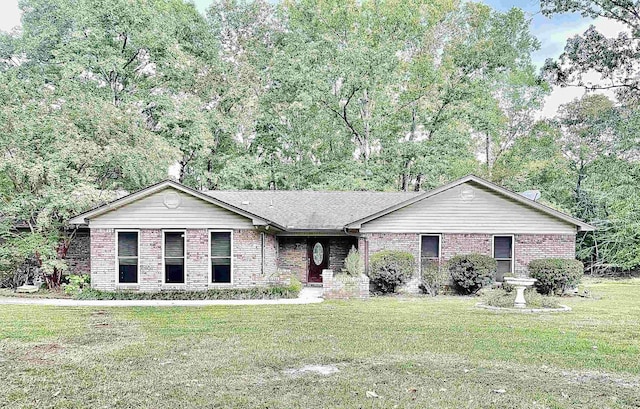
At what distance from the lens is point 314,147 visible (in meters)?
31.8

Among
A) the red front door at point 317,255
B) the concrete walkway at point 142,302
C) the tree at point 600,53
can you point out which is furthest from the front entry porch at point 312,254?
the tree at point 600,53

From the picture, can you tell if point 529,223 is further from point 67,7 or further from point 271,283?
point 67,7

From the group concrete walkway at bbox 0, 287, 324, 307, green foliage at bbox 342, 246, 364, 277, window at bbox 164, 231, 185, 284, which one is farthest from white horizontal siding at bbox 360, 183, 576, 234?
window at bbox 164, 231, 185, 284

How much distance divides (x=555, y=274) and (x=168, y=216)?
12147 millimetres

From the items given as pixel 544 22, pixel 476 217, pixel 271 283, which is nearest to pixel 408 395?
pixel 544 22

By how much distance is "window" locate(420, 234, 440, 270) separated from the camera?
17453mm

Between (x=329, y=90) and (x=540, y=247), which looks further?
(x=329, y=90)

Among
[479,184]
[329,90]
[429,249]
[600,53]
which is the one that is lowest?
[429,249]

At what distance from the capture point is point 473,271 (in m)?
16.2

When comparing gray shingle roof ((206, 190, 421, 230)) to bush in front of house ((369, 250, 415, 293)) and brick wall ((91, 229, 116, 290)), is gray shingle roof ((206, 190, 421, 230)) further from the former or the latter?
brick wall ((91, 229, 116, 290))

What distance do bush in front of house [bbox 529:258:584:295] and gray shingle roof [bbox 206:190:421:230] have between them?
6.08m

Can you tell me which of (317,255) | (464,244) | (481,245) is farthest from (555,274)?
(317,255)

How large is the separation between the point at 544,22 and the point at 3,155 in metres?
15.9

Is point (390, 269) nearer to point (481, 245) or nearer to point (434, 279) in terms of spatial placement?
point (434, 279)
